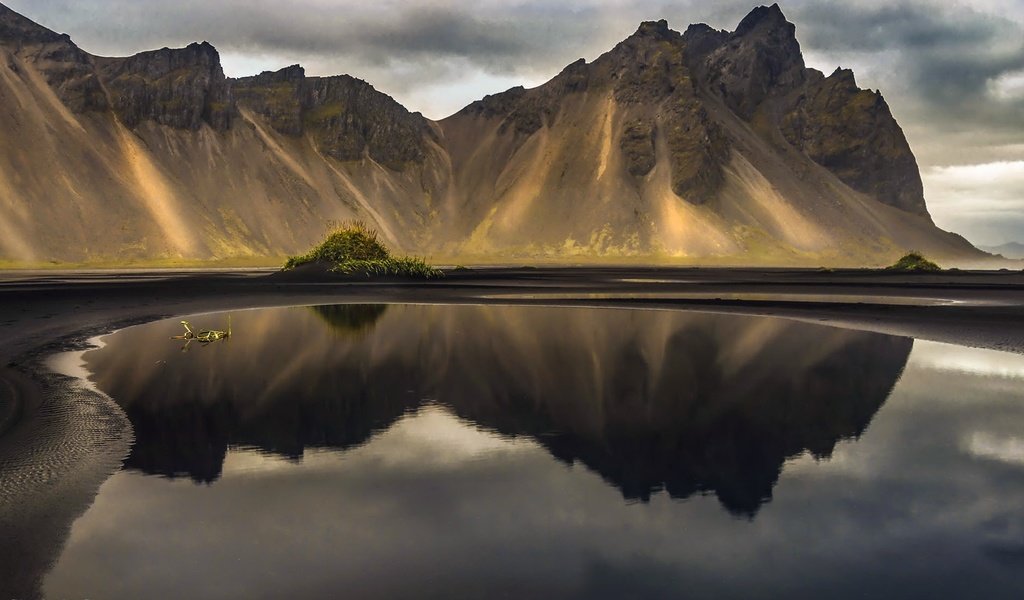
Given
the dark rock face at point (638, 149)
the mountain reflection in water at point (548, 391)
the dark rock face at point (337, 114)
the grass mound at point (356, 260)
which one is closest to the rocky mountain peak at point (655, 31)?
the dark rock face at point (638, 149)

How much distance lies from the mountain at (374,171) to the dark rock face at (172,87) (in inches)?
14.3

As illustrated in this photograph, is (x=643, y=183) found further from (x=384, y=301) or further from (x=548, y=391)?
(x=548, y=391)

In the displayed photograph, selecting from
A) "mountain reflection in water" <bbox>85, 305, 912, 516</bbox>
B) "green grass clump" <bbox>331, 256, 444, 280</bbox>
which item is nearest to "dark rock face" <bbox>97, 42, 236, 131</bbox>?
"green grass clump" <bbox>331, 256, 444, 280</bbox>

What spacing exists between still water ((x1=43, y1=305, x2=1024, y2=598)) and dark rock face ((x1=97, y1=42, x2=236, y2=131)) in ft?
445

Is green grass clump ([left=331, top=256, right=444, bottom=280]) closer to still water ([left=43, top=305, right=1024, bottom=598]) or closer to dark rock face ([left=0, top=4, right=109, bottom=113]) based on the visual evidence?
still water ([left=43, top=305, right=1024, bottom=598])

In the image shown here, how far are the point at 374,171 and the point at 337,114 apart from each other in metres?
15.2

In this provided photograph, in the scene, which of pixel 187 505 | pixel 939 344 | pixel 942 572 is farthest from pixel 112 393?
pixel 939 344

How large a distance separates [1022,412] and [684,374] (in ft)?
20.1

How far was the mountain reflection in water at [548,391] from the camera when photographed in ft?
33.9

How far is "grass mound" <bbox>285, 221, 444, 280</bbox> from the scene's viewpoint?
5944cm

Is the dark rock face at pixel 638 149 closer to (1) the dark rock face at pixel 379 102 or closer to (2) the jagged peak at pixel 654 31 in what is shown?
(1) the dark rock face at pixel 379 102

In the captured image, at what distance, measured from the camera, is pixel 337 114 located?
180 meters

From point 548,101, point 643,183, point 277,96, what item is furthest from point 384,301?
point 548,101

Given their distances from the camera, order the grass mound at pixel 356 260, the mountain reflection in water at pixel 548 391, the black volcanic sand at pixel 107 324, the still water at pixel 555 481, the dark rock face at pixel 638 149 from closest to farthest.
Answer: the still water at pixel 555 481 → the black volcanic sand at pixel 107 324 → the mountain reflection in water at pixel 548 391 → the grass mound at pixel 356 260 → the dark rock face at pixel 638 149
